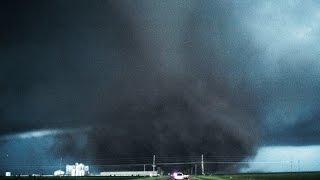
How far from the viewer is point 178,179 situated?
273ft
